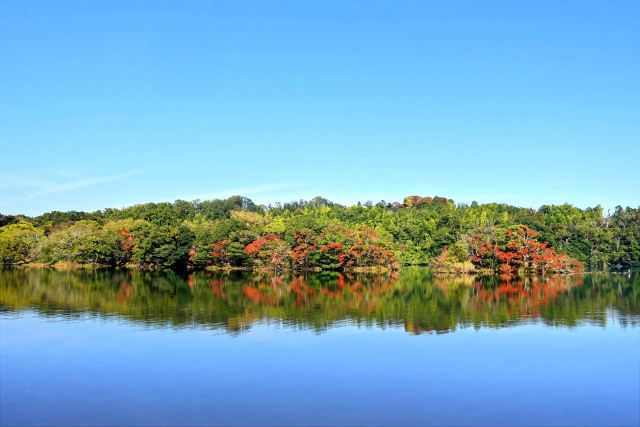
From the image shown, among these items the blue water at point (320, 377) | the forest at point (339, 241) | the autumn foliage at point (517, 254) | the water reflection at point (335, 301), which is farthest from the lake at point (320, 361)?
the forest at point (339, 241)

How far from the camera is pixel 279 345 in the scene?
598 inches

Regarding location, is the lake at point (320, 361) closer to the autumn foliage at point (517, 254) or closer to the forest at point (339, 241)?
the autumn foliage at point (517, 254)

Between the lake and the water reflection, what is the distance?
17 centimetres

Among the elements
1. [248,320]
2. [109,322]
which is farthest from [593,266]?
[109,322]

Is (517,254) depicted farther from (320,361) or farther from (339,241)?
(320,361)

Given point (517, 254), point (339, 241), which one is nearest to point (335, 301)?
point (339, 241)

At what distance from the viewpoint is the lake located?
385 inches

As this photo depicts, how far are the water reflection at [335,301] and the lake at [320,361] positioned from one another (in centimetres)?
17

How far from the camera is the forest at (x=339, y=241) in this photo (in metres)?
43.2

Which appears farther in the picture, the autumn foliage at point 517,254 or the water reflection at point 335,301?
the autumn foliage at point 517,254

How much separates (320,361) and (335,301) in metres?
11.5

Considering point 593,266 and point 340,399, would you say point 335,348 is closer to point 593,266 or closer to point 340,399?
point 340,399

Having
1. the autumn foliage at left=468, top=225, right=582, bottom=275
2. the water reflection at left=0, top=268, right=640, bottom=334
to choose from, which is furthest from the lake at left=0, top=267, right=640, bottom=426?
the autumn foliage at left=468, top=225, right=582, bottom=275

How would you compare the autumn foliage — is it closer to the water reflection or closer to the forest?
the forest
